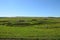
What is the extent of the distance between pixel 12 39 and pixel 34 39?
3338mm

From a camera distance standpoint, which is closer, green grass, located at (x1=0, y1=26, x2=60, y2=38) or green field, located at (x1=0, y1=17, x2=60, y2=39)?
green field, located at (x1=0, y1=17, x2=60, y2=39)

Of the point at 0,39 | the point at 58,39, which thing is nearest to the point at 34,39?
the point at 58,39

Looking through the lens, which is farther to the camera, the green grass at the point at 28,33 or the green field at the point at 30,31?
the green grass at the point at 28,33

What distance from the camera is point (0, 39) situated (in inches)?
942

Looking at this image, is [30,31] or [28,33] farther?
[30,31]

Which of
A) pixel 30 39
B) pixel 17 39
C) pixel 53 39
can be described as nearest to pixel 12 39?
pixel 17 39

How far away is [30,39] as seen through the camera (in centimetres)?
2402

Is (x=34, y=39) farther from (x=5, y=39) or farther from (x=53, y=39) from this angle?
(x=5, y=39)

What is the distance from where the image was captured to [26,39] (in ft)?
79.1

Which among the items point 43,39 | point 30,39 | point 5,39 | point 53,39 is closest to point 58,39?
point 53,39

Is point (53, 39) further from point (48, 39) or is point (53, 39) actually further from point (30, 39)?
point (30, 39)

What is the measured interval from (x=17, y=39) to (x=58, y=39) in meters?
6.22

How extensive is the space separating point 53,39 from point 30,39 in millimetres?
3489

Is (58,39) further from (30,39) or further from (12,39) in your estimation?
(12,39)
